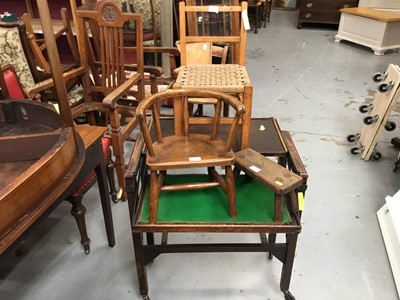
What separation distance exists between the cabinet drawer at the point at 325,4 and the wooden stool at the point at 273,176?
5.47 m

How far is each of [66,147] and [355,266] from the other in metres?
1.47

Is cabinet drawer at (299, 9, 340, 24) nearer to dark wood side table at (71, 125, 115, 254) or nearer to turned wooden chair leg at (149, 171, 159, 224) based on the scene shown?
dark wood side table at (71, 125, 115, 254)

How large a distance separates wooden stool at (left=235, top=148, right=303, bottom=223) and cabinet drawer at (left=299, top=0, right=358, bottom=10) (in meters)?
5.47

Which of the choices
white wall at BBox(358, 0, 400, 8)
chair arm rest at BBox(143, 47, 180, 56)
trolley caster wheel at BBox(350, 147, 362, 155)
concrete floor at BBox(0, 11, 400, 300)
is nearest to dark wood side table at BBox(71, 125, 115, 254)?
concrete floor at BBox(0, 11, 400, 300)

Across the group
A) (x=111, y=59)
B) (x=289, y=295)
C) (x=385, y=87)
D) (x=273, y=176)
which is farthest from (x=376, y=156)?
(x=111, y=59)

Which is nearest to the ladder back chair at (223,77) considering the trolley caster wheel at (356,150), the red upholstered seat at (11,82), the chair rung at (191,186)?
the chair rung at (191,186)

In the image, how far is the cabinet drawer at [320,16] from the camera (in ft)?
19.5

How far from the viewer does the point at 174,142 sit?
4.65ft

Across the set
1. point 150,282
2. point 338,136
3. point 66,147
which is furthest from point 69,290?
point 338,136

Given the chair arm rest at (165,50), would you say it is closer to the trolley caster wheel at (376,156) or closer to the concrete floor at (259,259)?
the concrete floor at (259,259)

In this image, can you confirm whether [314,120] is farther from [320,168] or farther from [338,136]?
[320,168]

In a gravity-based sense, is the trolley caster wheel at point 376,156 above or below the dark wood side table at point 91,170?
below

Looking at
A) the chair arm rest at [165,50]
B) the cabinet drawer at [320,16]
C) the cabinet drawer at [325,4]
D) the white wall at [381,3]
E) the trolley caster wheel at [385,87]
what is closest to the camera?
the trolley caster wheel at [385,87]

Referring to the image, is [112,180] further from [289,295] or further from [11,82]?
[289,295]
